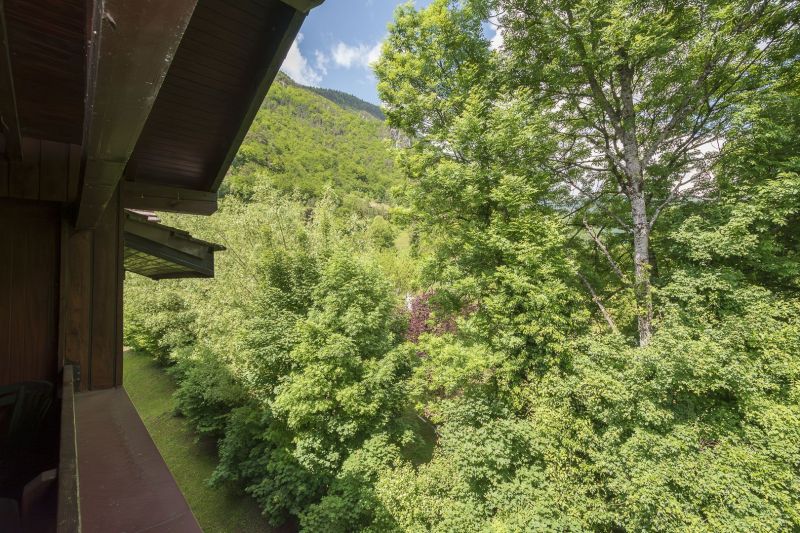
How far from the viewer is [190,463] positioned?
1221 cm

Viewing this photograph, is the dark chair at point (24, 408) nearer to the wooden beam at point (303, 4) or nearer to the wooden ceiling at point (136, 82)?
the wooden ceiling at point (136, 82)

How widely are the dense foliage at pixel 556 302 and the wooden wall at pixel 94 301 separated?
6827mm

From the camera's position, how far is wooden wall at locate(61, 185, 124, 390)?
8.16 ft

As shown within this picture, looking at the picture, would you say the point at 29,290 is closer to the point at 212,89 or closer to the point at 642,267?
the point at 212,89

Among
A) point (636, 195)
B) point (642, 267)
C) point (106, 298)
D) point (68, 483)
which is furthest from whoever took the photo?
point (636, 195)

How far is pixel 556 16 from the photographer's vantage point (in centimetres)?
796

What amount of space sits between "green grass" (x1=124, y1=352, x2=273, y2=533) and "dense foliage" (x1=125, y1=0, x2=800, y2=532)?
62cm

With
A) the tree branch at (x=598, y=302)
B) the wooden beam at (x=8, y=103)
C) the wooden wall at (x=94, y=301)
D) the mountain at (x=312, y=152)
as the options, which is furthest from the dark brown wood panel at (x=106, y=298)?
the mountain at (x=312, y=152)

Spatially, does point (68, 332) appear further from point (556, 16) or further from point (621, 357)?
point (556, 16)

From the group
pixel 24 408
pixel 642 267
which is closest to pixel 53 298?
pixel 24 408

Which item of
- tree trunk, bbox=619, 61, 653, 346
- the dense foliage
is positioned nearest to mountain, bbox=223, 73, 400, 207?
the dense foliage

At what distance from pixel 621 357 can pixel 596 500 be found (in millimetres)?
2783

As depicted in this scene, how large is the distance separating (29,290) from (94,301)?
0.41 metres

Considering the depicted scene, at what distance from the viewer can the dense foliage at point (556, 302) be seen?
21.4 ft
